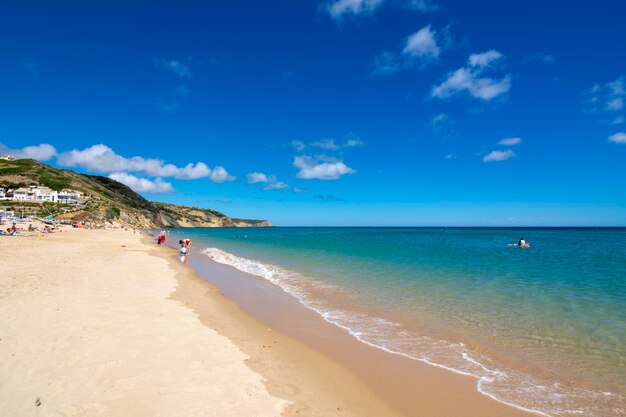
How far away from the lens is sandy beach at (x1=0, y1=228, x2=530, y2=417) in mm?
5125

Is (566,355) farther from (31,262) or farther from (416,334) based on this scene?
(31,262)

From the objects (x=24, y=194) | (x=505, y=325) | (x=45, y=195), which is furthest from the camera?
(x=45, y=195)

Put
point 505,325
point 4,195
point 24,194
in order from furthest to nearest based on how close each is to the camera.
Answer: point 24,194 < point 4,195 < point 505,325

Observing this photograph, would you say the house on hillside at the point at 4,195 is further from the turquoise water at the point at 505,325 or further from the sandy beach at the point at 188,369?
the sandy beach at the point at 188,369

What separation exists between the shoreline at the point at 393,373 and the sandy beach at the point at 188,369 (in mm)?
28

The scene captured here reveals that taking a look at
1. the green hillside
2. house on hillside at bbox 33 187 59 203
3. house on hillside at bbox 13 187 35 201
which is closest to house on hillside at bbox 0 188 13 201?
house on hillside at bbox 13 187 35 201

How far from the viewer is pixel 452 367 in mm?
7629

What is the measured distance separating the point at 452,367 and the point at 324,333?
3656 mm

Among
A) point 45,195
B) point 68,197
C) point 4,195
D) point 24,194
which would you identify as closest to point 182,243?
point 68,197

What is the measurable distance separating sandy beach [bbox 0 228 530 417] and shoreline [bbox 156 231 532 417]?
0.03 metres

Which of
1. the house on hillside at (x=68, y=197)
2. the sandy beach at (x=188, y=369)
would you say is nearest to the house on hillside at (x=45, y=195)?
the house on hillside at (x=68, y=197)

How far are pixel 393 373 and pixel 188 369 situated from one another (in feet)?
14.0

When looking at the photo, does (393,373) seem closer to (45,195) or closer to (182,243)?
(182,243)

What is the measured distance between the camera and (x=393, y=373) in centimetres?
720
